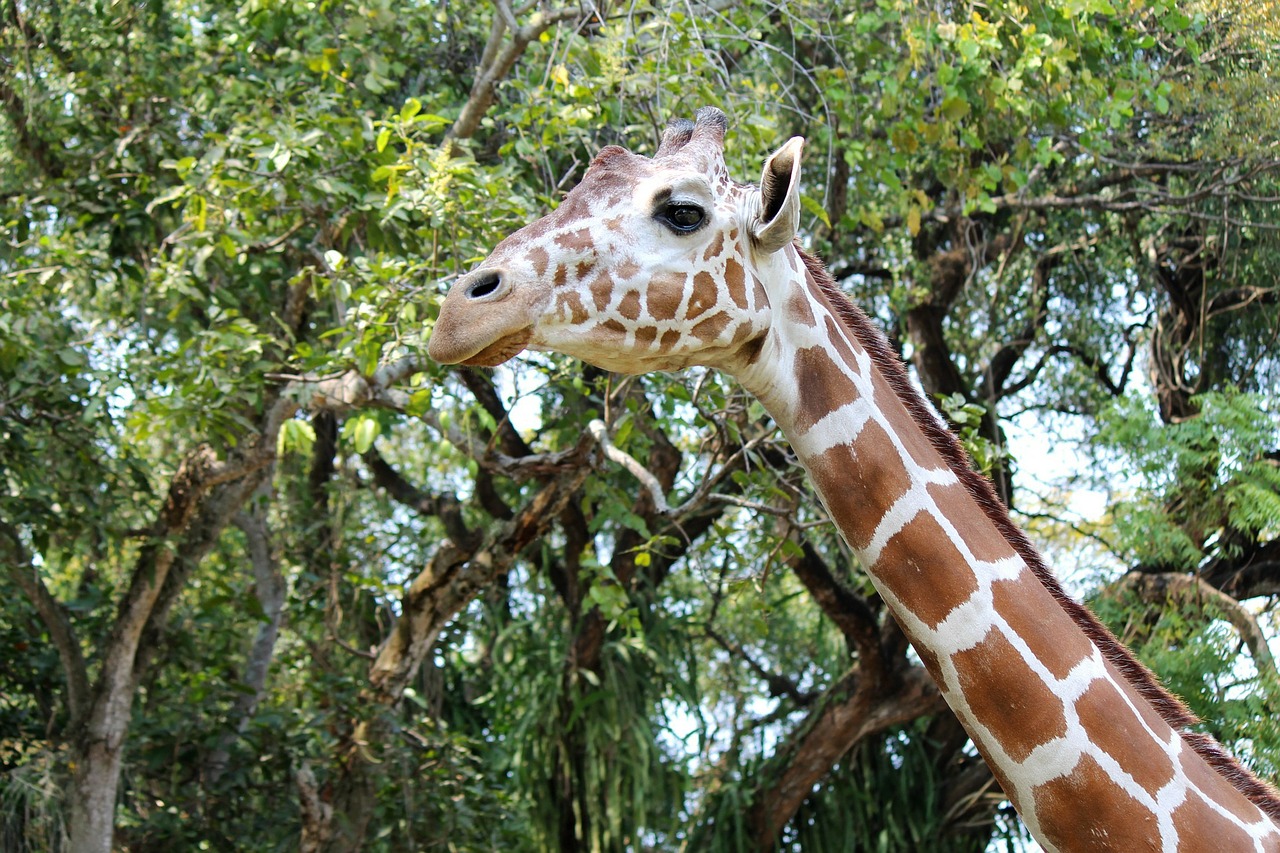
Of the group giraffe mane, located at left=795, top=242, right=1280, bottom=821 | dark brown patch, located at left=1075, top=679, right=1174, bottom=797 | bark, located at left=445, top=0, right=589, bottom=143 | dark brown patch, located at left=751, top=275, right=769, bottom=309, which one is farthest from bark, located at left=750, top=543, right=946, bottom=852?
dark brown patch, located at left=751, top=275, right=769, bottom=309

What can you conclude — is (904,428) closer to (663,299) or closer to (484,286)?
(663,299)

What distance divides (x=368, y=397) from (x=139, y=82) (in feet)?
8.19

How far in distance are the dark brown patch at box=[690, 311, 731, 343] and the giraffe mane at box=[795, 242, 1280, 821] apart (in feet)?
1.33

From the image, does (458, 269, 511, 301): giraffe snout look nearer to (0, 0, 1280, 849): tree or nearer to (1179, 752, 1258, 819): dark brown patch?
(1179, 752, 1258, 819): dark brown patch

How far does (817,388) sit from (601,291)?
527 millimetres

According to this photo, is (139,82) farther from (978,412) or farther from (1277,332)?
(1277,332)

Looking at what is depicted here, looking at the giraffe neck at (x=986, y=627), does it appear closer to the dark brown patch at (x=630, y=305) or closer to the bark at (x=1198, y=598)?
the dark brown patch at (x=630, y=305)

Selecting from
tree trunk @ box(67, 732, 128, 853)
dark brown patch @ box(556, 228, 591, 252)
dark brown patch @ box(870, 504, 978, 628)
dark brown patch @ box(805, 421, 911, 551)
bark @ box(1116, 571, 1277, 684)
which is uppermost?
tree trunk @ box(67, 732, 128, 853)

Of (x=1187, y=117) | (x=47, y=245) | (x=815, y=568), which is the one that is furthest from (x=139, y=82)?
(x=1187, y=117)

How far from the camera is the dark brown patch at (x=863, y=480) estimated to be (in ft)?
9.68

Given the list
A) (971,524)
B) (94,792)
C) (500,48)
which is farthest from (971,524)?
(94,792)

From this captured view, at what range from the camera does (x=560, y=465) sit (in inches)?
223

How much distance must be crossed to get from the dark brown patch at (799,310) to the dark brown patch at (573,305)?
492mm

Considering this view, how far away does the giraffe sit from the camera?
2.83 metres
